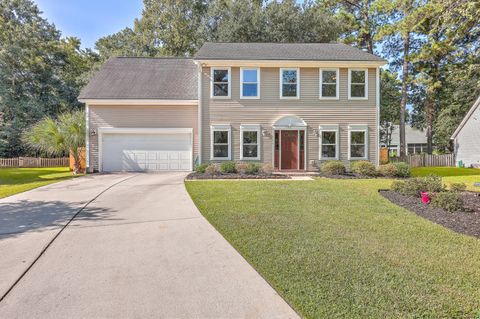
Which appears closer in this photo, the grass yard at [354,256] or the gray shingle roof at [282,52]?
the grass yard at [354,256]

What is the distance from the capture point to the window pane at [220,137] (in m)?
16.2

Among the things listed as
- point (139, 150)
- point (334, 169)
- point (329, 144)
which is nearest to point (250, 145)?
point (329, 144)

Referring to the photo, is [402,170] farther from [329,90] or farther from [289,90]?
[289,90]

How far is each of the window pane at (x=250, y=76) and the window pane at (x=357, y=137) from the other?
5970mm

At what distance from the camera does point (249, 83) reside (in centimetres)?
1623

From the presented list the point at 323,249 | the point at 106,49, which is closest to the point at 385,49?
the point at 106,49

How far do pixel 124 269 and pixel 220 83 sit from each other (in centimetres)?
1335

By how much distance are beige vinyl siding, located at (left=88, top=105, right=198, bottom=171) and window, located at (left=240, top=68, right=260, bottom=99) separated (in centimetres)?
335

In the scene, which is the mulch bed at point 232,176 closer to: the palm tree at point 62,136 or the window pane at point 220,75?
the window pane at point 220,75

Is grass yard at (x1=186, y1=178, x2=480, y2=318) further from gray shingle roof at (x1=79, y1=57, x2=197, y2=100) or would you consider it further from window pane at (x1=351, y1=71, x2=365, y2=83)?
gray shingle roof at (x1=79, y1=57, x2=197, y2=100)

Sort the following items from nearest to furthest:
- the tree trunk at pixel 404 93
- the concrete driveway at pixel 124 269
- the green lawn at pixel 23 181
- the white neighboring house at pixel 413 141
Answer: the concrete driveway at pixel 124 269 → the green lawn at pixel 23 181 → the tree trunk at pixel 404 93 → the white neighboring house at pixel 413 141


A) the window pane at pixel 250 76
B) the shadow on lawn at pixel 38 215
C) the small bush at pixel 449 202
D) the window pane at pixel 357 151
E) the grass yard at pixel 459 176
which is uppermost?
the window pane at pixel 250 76

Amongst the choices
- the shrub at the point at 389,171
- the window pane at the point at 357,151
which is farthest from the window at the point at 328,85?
the shrub at the point at 389,171

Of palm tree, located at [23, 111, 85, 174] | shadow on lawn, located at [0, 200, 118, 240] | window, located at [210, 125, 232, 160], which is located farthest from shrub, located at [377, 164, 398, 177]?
palm tree, located at [23, 111, 85, 174]
